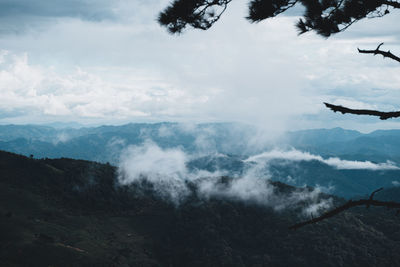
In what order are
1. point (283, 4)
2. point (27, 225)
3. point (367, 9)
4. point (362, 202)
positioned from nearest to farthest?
1. point (362, 202)
2. point (367, 9)
3. point (283, 4)
4. point (27, 225)

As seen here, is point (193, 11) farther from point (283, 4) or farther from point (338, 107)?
point (338, 107)

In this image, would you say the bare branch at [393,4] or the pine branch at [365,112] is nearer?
the pine branch at [365,112]

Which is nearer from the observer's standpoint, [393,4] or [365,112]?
[365,112]

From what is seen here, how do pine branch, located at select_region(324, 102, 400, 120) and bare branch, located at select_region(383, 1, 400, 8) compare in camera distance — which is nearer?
pine branch, located at select_region(324, 102, 400, 120)

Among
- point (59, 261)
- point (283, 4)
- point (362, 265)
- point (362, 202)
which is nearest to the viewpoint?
point (362, 202)

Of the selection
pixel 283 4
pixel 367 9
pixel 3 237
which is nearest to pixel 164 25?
pixel 283 4

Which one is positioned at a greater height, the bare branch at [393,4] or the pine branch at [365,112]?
the bare branch at [393,4]

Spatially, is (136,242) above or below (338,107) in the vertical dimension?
below

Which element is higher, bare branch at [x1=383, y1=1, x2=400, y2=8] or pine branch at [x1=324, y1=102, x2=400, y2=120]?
bare branch at [x1=383, y1=1, x2=400, y2=8]

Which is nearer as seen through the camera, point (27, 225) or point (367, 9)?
point (367, 9)

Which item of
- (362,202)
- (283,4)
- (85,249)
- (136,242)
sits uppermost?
(283,4)

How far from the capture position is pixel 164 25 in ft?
40.7

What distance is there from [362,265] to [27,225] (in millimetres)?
195411

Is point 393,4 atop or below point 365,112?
atop
